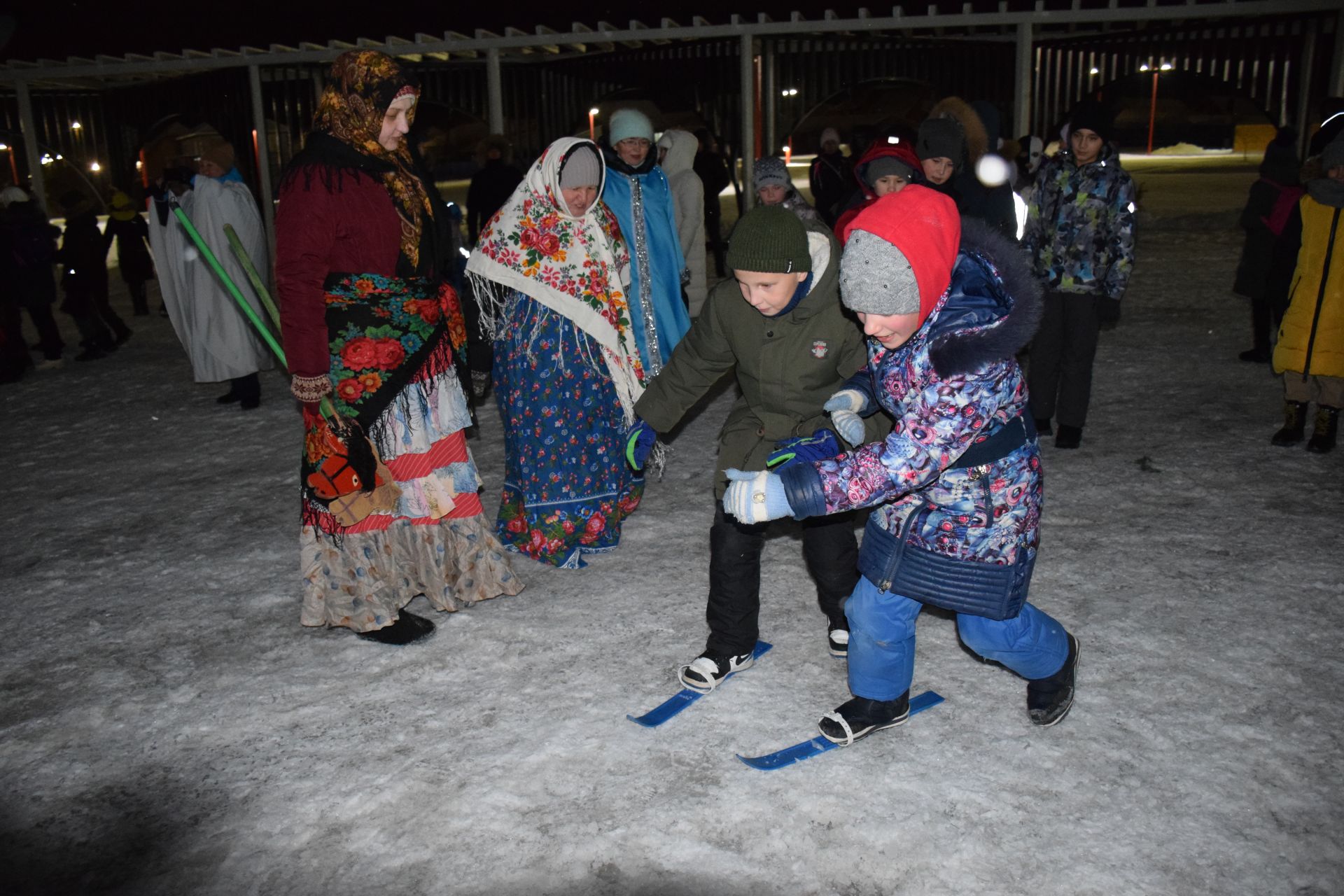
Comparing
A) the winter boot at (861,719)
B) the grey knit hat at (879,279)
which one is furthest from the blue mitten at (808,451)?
the winter boot at (861,719)

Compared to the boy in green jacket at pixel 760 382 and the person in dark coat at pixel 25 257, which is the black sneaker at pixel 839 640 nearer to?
the boy in green jacket at pixel 760 382

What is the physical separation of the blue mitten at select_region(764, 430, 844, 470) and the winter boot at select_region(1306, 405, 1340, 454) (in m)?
3.51

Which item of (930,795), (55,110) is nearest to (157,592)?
(930,795)

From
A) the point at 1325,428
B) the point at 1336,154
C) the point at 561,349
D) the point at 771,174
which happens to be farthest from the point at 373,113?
the point at 1325,428

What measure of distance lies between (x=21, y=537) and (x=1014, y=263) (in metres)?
→ 4.39

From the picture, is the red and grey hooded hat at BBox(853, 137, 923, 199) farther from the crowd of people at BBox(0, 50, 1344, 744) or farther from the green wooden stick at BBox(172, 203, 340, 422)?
the green wooden stick at BBox(172, 203, 340, 422)

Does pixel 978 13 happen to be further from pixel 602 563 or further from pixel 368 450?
pixel 368 450

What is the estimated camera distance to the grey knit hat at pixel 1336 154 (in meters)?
4.59

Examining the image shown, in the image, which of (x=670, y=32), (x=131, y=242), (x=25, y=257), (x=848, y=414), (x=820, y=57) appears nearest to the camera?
(x=848, y=414)

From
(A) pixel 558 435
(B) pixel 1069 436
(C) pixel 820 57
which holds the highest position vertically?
(C) pixel 820 57

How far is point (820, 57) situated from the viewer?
42.3ft

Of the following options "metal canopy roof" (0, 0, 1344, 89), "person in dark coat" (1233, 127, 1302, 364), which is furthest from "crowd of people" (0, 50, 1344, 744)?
"metal canopy roof" (0, 0, 1344, 89)

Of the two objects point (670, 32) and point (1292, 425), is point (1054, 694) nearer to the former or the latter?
point (1292, 425)

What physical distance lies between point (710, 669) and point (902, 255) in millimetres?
1430
